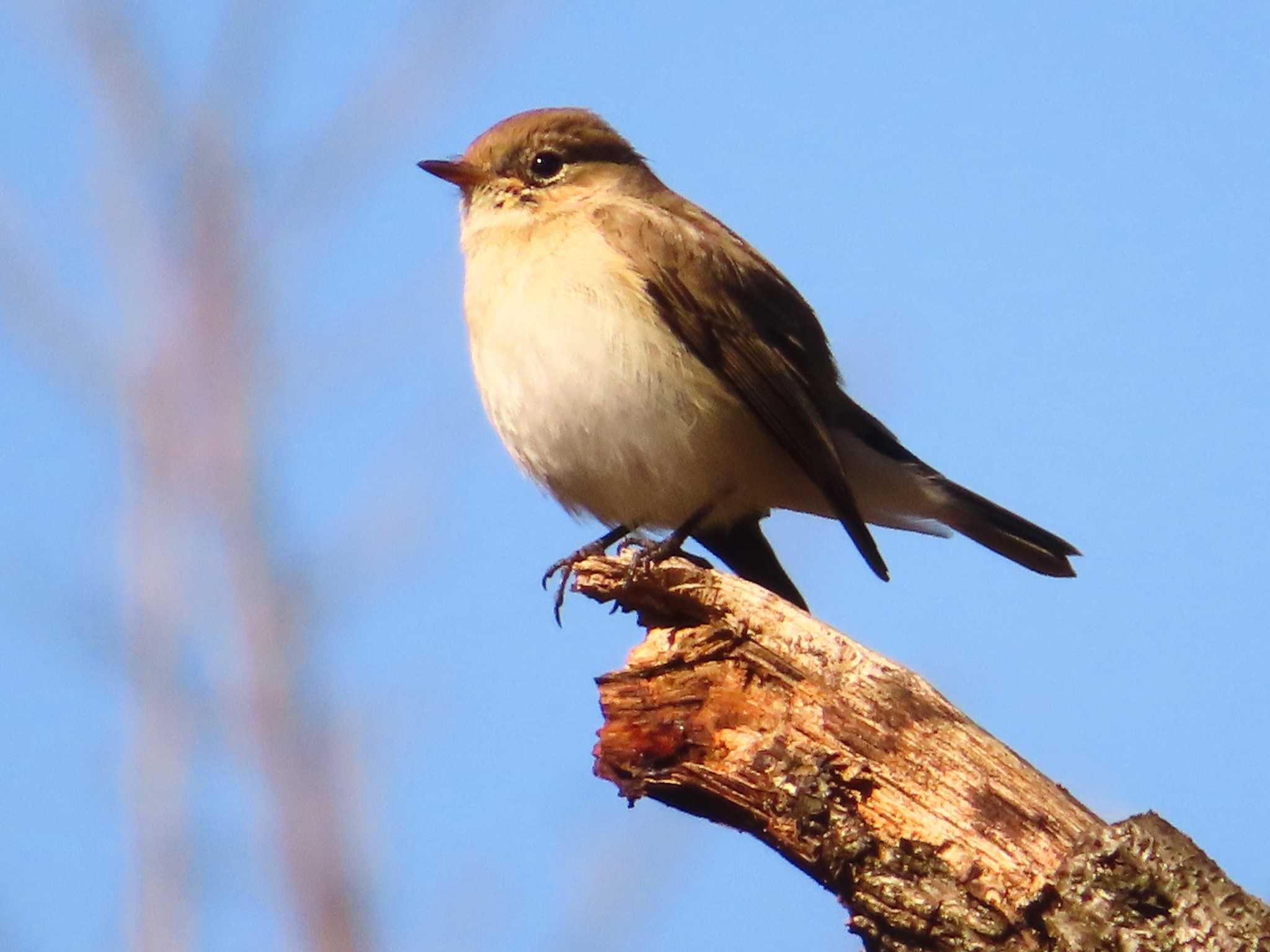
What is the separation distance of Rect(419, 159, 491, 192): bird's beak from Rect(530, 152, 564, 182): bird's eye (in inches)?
6.2

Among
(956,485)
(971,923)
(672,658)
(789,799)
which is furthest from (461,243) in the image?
(971,923)

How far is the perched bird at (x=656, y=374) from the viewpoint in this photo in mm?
4719

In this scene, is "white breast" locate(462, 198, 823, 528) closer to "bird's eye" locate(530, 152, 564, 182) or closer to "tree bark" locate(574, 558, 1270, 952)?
"bird's eye" locate(530, 152, 564, 182)

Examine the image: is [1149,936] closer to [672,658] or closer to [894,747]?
[894,747]

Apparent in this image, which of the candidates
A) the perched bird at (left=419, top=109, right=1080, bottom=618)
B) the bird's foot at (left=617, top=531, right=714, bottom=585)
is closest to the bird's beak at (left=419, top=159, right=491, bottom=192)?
the perched bird at (left=419, top=109, right=1080, bottom=618)

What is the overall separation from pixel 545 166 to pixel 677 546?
142 cm

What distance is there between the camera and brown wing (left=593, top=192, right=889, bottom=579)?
493 centimetres

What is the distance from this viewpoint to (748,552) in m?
5.32

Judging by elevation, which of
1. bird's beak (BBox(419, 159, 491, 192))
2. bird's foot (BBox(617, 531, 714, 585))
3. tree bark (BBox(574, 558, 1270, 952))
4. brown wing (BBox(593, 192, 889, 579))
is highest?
Answer: bird's beak (BBox(419, 159, 491, 192))

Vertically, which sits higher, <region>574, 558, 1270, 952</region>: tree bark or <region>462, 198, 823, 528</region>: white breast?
<region>462, 198, 823, 528</region>: white breast

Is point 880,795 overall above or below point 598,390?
below

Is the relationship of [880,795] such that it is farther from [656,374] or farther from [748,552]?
[748,552]

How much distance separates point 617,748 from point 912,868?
0.68 m

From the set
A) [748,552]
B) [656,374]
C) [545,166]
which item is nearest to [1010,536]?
[748,552]
